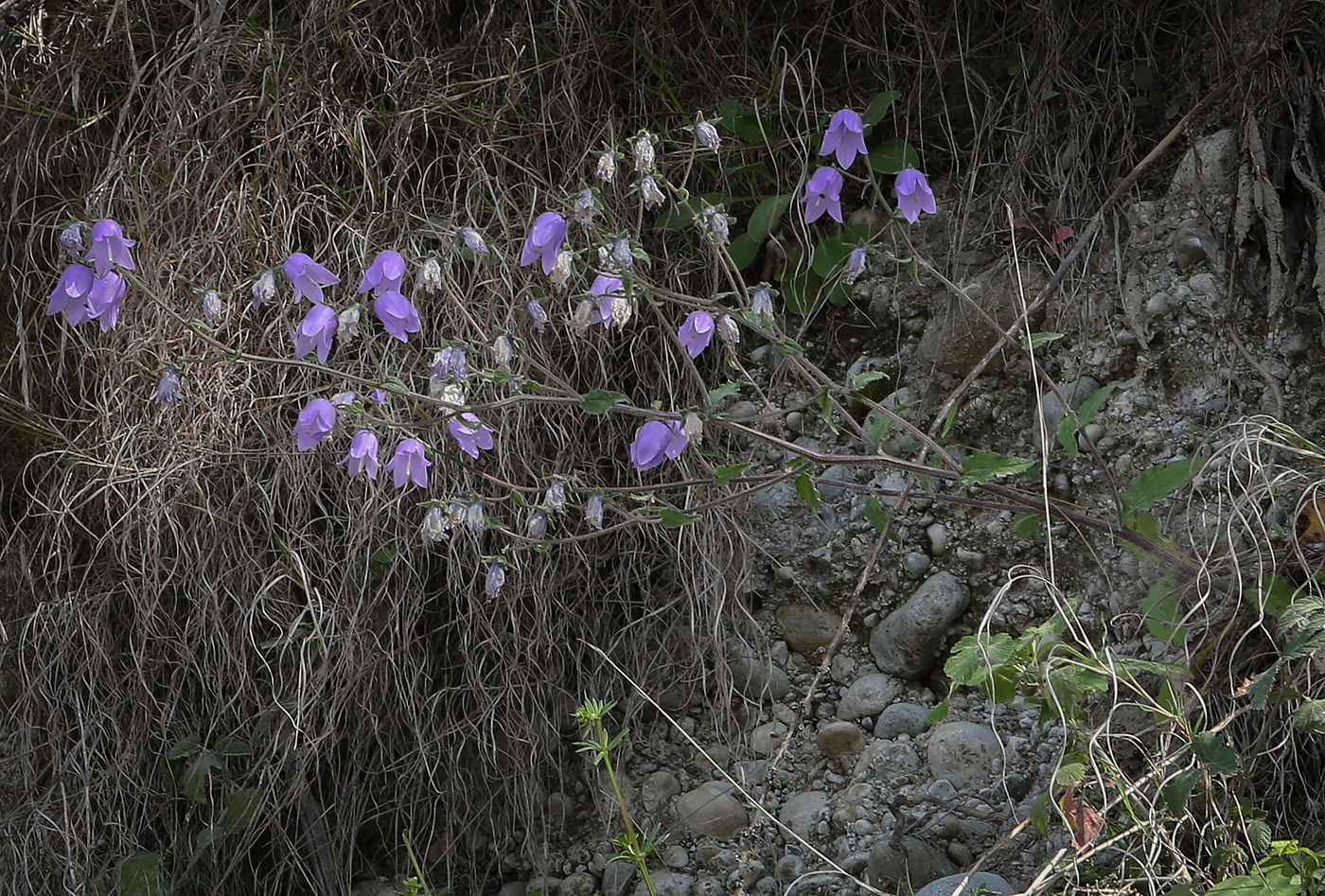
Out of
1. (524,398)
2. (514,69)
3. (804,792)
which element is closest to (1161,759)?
(804,792)

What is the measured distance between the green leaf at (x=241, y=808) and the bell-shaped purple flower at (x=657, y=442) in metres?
0.89

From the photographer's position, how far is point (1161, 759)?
1.50 metres

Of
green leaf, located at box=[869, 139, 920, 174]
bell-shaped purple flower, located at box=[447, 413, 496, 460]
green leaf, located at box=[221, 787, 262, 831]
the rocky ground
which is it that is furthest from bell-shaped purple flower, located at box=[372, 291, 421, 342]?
green leaf, located at box=[869, 139, 920, 174]

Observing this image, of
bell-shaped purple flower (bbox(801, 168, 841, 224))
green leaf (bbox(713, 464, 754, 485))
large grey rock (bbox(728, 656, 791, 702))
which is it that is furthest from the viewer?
large grey rock (bbox(728, 656, 791, 702))

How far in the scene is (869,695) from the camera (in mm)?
2004

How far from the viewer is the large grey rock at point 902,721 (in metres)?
1.95

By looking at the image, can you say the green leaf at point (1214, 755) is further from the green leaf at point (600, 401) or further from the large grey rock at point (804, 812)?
the green leaf at point (600, 401)

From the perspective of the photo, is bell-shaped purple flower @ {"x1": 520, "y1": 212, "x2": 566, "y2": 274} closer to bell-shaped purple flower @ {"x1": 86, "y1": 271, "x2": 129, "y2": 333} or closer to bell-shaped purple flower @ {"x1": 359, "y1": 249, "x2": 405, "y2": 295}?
bell-shaped purple flower @ {"x1": 359, "y1": 249, "x2": 405, "y2": 295}

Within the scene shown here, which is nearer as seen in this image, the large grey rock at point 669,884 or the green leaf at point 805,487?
the green leaf at point 805,487

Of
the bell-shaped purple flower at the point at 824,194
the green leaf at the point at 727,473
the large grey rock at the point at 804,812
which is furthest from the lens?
the large grey rock at the point at 804,812

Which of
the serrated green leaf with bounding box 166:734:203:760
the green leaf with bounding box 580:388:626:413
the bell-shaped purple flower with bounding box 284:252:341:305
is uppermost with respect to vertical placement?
the green leaf with bounding box 580:388:626:413

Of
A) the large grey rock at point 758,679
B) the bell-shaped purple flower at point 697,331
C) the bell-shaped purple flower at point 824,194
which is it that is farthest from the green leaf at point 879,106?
the large grey rock at point 758,679

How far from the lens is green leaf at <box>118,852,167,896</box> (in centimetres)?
194

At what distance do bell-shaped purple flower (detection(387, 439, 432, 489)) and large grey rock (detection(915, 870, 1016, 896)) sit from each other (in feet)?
2.97
